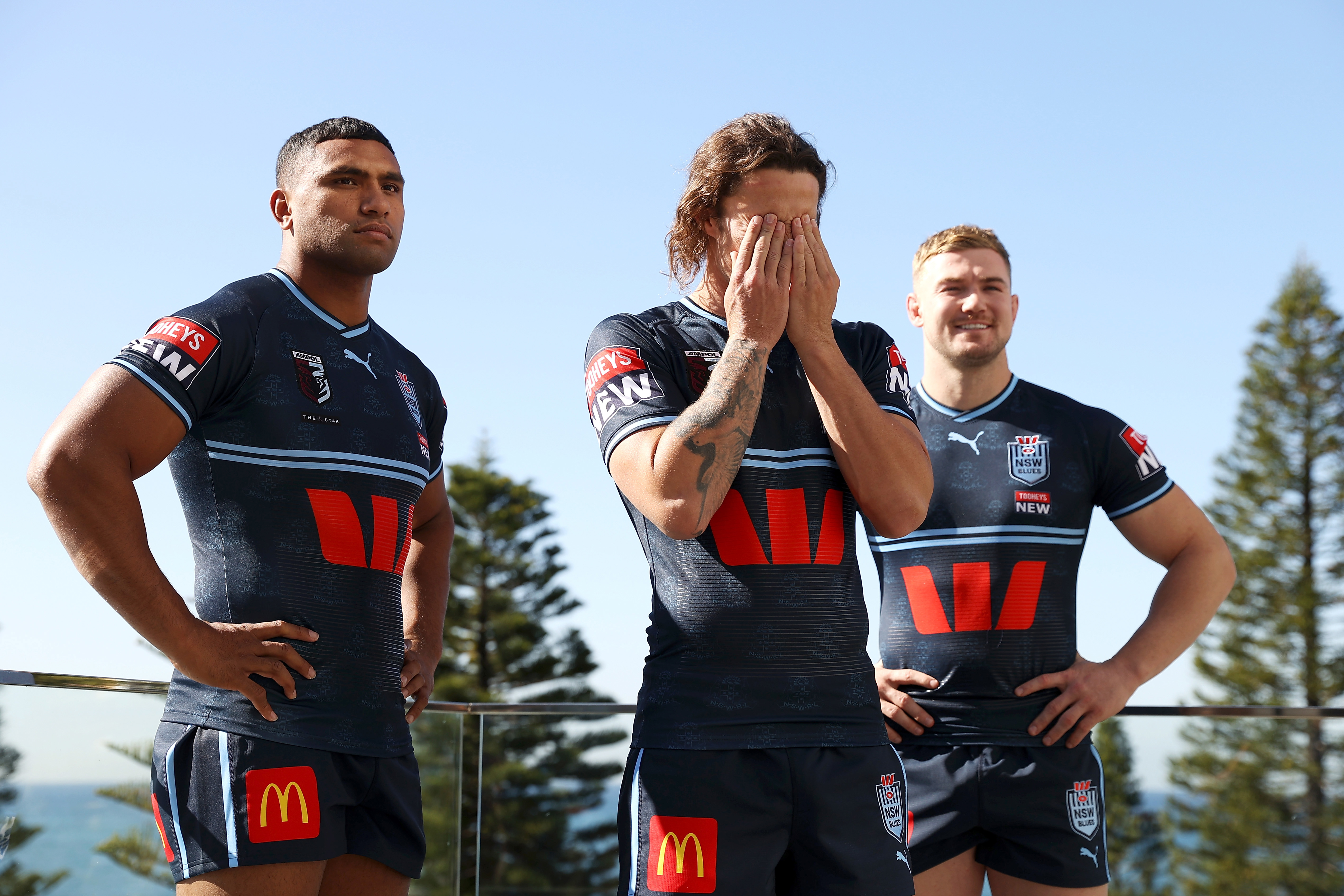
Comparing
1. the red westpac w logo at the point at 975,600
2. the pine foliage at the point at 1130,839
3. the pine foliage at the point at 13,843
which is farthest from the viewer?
the pine foliage at the point at 1130,839

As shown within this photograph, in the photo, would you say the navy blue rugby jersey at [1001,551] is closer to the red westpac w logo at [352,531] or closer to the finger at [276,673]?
the red westpac w logo at [352,531]

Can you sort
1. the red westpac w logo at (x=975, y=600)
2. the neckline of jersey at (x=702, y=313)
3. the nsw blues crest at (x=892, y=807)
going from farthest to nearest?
the red westpac w logo at (x=975, y=600) → the neckline of jersey at (x=702, y=313) → the nsw blues crest at (x=892, y=807)

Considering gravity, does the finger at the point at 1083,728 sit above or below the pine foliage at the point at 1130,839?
above

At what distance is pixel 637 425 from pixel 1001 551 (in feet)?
4.02

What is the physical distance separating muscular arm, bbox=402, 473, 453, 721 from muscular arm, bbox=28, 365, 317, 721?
0.59 m

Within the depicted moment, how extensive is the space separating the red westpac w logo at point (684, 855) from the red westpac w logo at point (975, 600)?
1081 mm

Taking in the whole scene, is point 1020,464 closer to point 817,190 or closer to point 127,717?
point 817,190

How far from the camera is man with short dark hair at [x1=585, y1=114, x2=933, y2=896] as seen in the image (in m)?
1.71

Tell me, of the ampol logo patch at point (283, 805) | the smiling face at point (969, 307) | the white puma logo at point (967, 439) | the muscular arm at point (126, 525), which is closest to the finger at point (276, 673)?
the muscular arm at point (126, 525)

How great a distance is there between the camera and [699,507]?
1.68m

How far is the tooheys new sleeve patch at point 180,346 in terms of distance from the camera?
6.22 ft

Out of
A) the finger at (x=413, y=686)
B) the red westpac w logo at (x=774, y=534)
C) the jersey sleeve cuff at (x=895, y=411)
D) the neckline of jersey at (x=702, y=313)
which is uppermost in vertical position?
the neckline of jersey at (x=702, y=313)

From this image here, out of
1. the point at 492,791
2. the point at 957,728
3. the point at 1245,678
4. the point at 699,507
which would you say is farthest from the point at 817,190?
the point at 1245,678

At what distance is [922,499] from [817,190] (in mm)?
576
